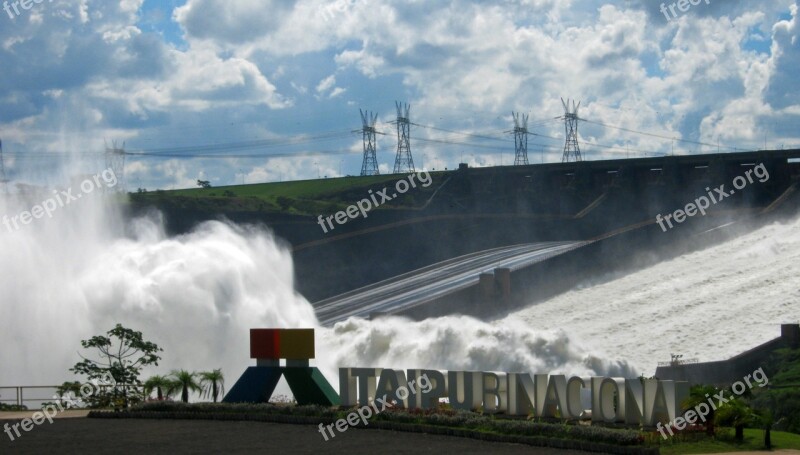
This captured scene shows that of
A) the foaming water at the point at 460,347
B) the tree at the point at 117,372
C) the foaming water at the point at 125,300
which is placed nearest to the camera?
the tree at the point at 117,372

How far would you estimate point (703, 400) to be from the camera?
2688cm

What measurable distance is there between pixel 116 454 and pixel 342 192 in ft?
299

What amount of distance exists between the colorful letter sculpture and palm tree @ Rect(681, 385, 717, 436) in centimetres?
1204

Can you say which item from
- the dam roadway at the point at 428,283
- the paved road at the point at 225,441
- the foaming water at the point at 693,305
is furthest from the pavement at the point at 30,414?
the dam roadway at the point at 428,283

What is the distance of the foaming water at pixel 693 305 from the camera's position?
56.0m

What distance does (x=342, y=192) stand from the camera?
117 m

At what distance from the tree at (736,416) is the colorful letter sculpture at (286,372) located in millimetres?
12867

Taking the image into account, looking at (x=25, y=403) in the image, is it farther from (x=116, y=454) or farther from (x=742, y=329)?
(x=742, y=329)

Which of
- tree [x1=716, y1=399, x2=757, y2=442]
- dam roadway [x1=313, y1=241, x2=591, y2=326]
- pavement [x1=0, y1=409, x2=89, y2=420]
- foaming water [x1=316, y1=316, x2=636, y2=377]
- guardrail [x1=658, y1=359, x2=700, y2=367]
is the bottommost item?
pavement [x1=0, y1=409, x2=89, y2=420]

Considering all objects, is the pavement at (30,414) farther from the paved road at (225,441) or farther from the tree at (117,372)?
the paved road at (225,441)

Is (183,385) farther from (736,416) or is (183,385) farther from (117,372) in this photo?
(736,416)

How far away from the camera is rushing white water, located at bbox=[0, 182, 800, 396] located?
159 feet

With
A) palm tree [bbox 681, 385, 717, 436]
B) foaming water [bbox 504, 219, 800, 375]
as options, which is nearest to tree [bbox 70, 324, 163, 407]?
palm tree [bbox 681, 385, 717, 436]

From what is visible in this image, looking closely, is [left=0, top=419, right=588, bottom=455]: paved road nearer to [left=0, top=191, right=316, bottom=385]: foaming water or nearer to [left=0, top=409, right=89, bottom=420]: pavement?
[left=0, top=409, right=89, bottom=420]: pavement
